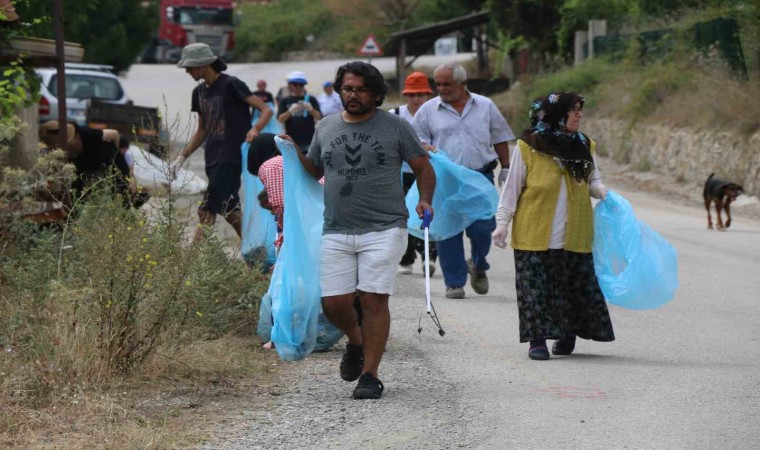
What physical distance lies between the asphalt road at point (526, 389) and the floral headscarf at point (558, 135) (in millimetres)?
1257

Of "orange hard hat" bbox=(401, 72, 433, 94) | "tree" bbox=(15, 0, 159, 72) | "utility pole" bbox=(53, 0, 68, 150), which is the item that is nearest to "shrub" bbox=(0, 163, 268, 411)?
"utility pole" bbox=(53, 0, 68, 150)

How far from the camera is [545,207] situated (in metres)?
8.27

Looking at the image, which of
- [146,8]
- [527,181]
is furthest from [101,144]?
[146,8]

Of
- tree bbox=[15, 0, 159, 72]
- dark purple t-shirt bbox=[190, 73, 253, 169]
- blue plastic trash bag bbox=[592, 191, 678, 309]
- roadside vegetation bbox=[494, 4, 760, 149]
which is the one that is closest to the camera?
blue plastic trash bag bbox=[592, 191, 678, 309]

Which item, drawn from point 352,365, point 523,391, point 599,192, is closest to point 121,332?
point 352,365

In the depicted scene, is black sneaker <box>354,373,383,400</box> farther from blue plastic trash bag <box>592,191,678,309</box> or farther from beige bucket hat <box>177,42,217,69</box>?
beige bucket hat <box>177,42,217,69</box>

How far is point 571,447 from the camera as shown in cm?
605

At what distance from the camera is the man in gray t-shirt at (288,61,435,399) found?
7.05m

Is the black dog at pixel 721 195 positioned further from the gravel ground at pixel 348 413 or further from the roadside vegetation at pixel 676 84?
the gravel ground at pixel 348 413

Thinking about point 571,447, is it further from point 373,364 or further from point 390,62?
point 390,62

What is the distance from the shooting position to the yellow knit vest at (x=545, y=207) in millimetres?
8266

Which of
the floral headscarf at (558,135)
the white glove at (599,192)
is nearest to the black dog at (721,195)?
the white glove at (599,192)

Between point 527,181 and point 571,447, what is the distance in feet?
8.60

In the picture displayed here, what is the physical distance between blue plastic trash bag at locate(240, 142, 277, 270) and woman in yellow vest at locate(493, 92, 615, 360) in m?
1.90
